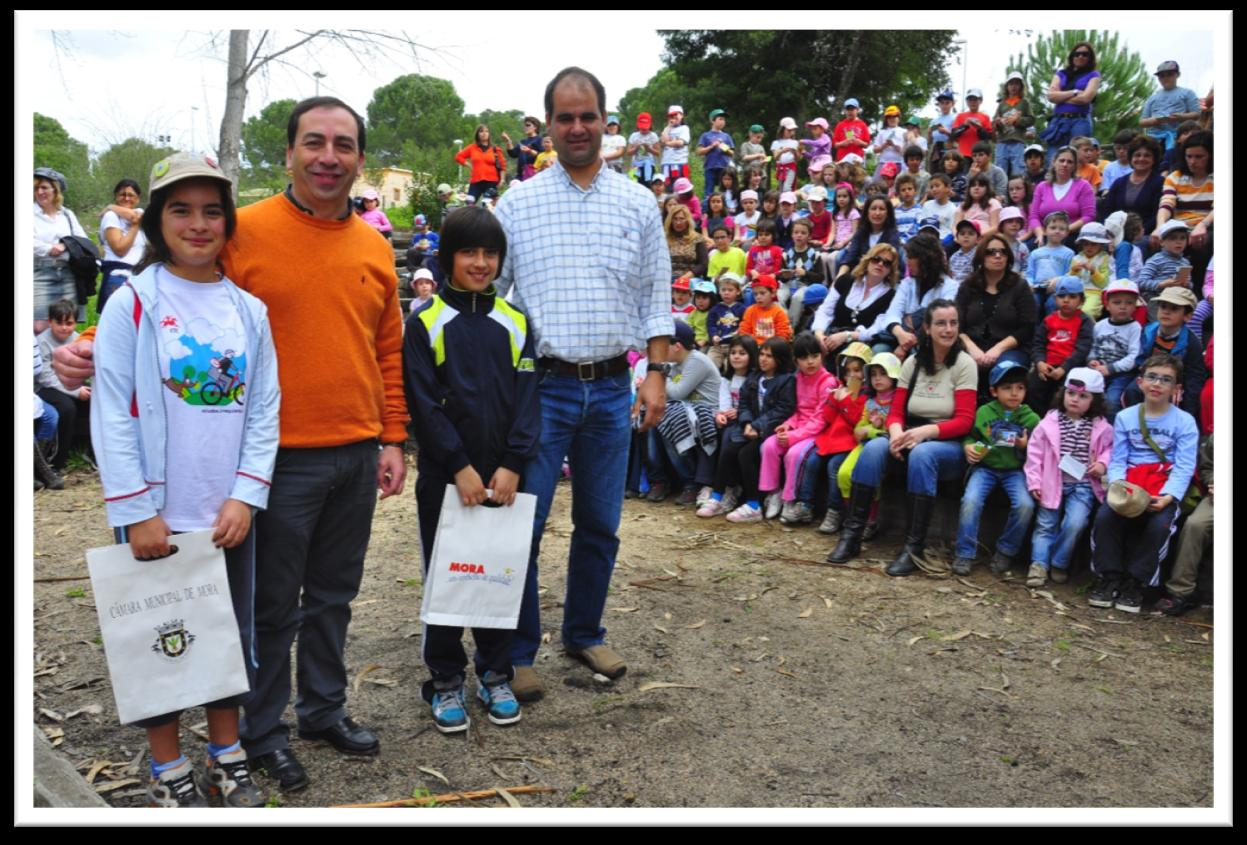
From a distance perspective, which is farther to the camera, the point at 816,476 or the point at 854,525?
the point at 816,476

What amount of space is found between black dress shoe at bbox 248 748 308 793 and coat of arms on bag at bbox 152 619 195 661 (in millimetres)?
Result: 575

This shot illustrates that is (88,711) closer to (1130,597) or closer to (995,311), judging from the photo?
(1130,597)

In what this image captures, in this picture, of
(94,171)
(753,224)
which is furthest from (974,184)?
(94,171)

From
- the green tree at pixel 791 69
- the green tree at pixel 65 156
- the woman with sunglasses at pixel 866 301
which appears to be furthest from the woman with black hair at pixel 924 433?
the green tree at pixel 791 69

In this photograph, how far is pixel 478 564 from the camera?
3.73 metres

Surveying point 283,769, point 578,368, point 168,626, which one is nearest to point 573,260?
point 578,368

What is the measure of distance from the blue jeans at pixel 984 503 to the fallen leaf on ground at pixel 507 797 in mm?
4043

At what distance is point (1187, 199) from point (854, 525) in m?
5.11

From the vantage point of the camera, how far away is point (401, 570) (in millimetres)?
6137

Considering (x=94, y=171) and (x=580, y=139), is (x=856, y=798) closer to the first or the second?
(x=580, y=139)

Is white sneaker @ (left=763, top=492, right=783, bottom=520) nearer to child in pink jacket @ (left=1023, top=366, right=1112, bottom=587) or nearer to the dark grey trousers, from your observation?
child in pink jacket @ (left=1023, top=366, right=1112, bottom=587)

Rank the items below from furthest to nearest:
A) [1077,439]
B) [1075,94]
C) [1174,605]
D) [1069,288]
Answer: [1075,94] < [1069,288] < [1077,439] < [1174,605]

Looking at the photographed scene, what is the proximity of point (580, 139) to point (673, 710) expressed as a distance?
2.35 metres

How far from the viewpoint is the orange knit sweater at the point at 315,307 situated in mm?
3188
